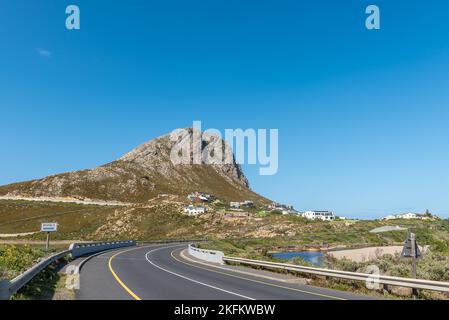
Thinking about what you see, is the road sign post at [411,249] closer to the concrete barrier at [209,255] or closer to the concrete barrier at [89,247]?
the concrete barrier at [209,255]

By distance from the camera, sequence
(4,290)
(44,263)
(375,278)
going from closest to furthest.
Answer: (4,290)
(375,278)
(44,263)

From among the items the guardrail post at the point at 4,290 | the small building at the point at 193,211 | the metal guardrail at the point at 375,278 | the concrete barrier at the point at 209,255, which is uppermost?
the guardrail post at the point at 4,290

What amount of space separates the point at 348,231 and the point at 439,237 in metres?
25.7

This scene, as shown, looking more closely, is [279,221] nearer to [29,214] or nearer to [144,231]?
[144,231]

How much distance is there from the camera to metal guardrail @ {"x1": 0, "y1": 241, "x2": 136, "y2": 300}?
11414 millimetres

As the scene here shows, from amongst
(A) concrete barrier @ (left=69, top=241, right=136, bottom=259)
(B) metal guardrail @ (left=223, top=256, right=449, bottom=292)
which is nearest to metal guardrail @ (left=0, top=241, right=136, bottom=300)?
(A) concrete barrier @ (left=69, top=241, right=136, bottom=259)

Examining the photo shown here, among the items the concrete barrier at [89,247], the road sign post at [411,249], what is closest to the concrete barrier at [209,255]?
the concrete barrier at [89,247]

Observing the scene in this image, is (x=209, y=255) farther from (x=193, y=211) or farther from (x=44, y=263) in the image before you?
(x=193, y=211)

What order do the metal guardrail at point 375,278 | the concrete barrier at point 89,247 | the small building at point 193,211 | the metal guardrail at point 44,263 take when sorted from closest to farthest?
1. the metal guardrail at point 44,263
2. the metal guardrail at point 375,278
3. the concrete barrier at point 89,247
4. the small building at point 193,211

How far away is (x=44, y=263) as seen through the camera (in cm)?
2275

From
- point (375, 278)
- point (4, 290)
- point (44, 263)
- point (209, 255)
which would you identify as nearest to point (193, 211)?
point (209, 255)

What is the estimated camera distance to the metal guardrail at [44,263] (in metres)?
11.4

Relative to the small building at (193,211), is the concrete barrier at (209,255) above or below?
above

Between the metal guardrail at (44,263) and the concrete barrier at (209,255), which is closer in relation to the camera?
the metal guardrail at (44,263)
